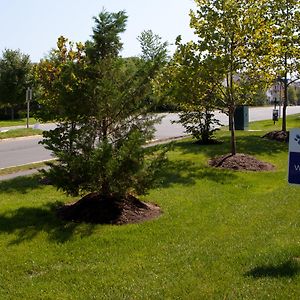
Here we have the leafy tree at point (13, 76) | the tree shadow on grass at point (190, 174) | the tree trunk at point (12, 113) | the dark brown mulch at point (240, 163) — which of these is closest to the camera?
the tree shadow on grass at point (190, 174)

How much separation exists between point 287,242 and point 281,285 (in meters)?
1.42

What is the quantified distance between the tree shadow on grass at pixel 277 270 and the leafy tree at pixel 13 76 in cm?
3397

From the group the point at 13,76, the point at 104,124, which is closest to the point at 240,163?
the point at 104,124

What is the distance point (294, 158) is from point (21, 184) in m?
6.92

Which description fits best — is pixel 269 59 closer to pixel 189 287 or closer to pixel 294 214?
pixel 294 214

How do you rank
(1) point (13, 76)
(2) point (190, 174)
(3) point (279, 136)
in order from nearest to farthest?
(2) point (190, 174) → (3) point (279, 136) → (1) point (13, 76)

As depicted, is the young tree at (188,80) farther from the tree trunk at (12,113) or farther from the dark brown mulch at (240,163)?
the tree trunk at (12,113)

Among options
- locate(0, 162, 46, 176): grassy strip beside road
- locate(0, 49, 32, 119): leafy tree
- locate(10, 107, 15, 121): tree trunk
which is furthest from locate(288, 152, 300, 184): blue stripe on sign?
locate(10, 107, 15, 121): tree trunk

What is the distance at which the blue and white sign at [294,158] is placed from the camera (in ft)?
16.9

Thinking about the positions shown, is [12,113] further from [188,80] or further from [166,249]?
[166,249]

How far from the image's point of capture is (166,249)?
239 inches

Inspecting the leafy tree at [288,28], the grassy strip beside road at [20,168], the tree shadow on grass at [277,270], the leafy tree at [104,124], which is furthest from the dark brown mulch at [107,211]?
the leafy tree at [288,28]

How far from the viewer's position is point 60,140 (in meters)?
7.36

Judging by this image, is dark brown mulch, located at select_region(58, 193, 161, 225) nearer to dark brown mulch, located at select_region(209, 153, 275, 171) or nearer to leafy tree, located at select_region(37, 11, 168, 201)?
leafy tree, located at select_region(37, 11, 168, 201)
